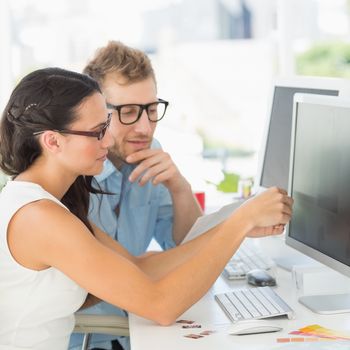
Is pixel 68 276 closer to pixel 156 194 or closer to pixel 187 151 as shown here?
pixel 156 194

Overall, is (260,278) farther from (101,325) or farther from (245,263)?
(101,325)

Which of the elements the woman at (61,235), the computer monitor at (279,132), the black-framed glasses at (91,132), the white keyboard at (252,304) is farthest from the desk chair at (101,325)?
the computer monitor at (279,132)

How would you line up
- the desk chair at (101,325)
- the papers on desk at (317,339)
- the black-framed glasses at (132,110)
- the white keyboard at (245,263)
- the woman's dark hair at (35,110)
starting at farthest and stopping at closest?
the black-framed glasses at (132,110)
the white keyboard at (245,263)
the desk chair at (101,325)
the woman's dark hair at (35,110)
the papers on desk at (317,339)

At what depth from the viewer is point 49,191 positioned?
5.54 ft

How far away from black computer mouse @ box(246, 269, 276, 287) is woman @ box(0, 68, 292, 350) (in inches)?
8.5

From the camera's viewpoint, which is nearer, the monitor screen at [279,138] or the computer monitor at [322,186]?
the computer monitor at [322,186]

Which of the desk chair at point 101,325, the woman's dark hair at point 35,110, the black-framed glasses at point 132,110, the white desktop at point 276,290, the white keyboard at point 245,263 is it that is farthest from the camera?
the black-framed glasses at point 132,110

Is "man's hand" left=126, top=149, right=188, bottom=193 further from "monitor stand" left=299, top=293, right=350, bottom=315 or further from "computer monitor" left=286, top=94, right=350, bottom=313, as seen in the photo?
"monitor stand" left=299, top=293, right=350, bottom=315

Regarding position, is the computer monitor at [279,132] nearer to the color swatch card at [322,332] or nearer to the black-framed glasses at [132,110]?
the black-framed glasses at [132,110]

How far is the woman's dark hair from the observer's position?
161 centimetres

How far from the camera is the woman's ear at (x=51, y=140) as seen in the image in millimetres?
1612

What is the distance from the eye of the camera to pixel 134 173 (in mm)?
2072

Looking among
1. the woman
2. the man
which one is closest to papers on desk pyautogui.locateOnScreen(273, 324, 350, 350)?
the woman

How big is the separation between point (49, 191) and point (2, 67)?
209cm
